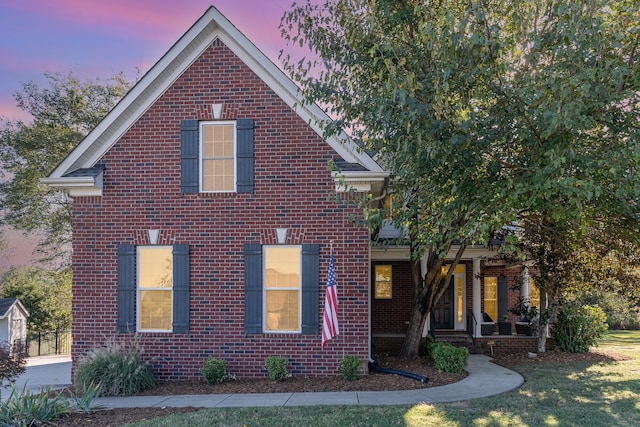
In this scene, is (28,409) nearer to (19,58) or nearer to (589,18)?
(589,18)

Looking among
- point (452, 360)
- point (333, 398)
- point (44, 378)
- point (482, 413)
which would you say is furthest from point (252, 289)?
point (44, 378)

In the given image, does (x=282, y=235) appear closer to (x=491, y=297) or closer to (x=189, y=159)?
(x=189, y=159)

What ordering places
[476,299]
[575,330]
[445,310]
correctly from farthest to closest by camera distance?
[445,310] → [476,299] → [575,330]

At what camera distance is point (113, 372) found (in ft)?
33.8

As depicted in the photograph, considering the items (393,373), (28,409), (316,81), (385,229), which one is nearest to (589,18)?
(316,81)

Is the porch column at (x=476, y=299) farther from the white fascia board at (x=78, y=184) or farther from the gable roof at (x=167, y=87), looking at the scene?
the white fascia board at (x=78, y=184)

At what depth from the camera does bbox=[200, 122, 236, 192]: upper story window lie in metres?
11.6

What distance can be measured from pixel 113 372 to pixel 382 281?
11.0 m

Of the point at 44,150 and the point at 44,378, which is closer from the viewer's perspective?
the point at 44,378

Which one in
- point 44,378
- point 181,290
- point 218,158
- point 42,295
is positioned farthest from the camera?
point 42,295

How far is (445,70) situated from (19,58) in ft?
65.9

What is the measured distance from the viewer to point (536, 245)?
15.9 metres

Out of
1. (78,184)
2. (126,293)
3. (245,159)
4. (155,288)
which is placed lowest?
(126,293)

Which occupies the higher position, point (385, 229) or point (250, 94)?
point (250, 94)
